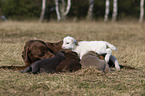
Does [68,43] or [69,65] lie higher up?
[68,43]

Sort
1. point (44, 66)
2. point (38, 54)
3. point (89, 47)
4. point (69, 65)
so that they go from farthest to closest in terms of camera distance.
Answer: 1. point (89, 47)
2. point (38, 54)
3. point (69, 65)
4. point (44, 66)

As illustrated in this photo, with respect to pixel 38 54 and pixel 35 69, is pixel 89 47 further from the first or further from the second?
pixel 35 69

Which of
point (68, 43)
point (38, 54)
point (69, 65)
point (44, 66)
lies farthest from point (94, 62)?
point (38, 54)

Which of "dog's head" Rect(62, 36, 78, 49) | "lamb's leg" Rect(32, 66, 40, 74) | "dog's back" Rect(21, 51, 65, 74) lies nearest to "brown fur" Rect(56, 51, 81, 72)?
"dog's back" Rect(21, 51, 65, 74)

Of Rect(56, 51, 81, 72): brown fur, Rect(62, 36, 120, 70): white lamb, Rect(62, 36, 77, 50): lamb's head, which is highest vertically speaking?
Rect(62, 36, 77, 50): lamb's head

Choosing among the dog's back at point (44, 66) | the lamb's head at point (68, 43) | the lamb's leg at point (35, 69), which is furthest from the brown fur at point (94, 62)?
the lamb's leg at point (35, 69)

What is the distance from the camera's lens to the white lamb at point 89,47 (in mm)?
6160

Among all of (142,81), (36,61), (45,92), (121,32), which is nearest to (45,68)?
(36,61)

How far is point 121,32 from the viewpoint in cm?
1376

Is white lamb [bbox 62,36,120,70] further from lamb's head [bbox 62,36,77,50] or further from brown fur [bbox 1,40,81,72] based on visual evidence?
brown fur [bbox 1,40,81,72]

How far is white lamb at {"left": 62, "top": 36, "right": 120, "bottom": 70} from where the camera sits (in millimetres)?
6160

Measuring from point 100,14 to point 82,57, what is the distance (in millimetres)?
26047

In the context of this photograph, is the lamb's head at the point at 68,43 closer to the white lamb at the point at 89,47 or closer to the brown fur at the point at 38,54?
the white lamb at the point at 89,47

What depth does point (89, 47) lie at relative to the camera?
6.34 meters
